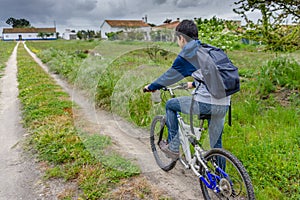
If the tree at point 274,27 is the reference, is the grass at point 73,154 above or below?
below

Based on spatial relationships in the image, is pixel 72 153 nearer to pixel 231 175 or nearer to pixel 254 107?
pixel 231 175

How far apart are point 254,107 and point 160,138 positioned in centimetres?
220

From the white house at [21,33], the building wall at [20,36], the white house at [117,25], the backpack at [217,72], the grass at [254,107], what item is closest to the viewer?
the backpack at [217,72]

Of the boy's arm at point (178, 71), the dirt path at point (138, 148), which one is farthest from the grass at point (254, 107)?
the boy's arm at point (178, 71)

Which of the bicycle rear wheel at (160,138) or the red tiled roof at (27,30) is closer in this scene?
the bicycle rear wheel at (160,138)

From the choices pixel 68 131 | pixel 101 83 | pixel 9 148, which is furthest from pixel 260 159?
pixel 101 83

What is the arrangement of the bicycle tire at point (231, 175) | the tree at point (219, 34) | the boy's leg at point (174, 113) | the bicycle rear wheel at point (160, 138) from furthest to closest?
the tree at point (219, 34)
the bicycle rear wheel at point (160, 138)
the boy's leg at point (174, 113)
the bicycle tire at point (231, 175)

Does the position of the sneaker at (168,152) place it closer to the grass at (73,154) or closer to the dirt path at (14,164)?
the grass at (73,154)

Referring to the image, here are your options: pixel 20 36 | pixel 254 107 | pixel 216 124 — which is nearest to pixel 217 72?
pixel 216 124

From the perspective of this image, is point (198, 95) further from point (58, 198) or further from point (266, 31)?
point (266, 31)

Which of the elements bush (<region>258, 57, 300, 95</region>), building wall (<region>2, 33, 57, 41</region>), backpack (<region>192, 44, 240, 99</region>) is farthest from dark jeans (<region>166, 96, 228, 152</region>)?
building wall (<region>2, 33, 57, 41</region>)

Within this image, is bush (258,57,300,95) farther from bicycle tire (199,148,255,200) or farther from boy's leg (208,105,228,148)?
bicycle tire (199,148,255,200)

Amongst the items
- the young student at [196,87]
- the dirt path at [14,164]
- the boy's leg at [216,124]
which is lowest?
the dirt path at [14,164]

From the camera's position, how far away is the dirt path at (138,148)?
3.31 m
